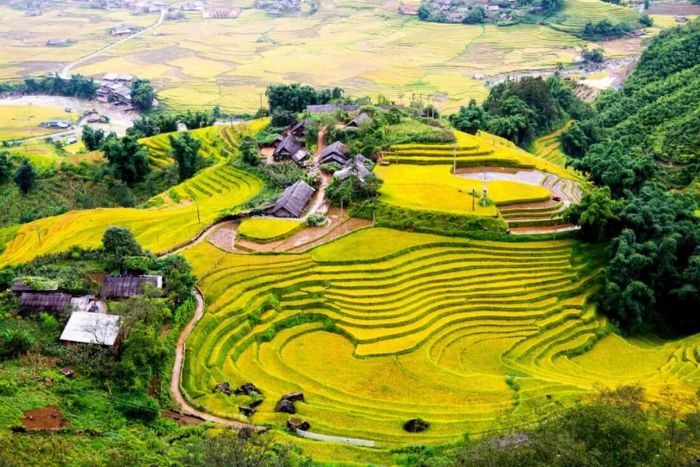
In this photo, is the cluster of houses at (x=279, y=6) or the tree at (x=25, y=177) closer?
the tree at (x=25, y=177)

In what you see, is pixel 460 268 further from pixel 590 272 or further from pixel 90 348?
pixel 90 348

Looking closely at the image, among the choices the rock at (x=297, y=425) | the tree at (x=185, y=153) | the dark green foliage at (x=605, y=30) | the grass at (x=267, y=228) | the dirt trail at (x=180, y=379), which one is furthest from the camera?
the dark green foliage at (x=605, y=30)

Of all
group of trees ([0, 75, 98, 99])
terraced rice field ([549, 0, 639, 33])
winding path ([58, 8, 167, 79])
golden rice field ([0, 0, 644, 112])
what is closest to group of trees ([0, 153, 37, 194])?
golden rice field ([0, 0, 644, 112])

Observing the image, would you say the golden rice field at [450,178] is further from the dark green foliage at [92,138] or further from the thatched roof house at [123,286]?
the dark green foliage at [92,138]

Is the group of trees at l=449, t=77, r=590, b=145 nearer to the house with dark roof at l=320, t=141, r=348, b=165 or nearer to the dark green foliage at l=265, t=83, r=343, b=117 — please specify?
the dark green foliage at l=265, t=83, r=343, b=117

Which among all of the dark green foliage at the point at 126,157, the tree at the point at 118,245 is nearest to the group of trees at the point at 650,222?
the tree at the point at 118,245

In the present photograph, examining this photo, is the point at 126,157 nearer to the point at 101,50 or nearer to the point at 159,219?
the point at 159,219

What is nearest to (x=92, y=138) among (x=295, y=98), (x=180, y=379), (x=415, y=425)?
(x=295, y=98)
